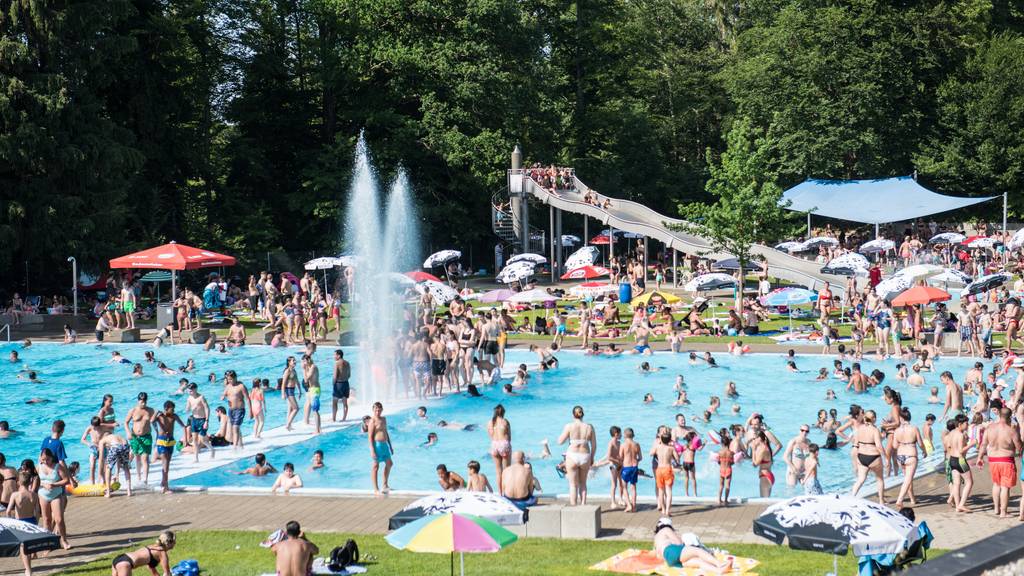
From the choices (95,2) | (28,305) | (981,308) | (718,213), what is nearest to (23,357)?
(28,305)

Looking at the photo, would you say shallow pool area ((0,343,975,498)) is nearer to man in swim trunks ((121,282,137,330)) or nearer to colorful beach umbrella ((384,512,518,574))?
man in swim trunks ((121,282,137,330))

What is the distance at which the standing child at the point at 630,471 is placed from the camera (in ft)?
50.8

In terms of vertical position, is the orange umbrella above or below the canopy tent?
below

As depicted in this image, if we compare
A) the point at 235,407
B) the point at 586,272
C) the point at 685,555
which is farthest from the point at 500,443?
the point at 586,272

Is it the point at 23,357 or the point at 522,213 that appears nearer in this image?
the point at 23,357

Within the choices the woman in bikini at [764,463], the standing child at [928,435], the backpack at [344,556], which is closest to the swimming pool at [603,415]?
the woman in bikini at [764,463]

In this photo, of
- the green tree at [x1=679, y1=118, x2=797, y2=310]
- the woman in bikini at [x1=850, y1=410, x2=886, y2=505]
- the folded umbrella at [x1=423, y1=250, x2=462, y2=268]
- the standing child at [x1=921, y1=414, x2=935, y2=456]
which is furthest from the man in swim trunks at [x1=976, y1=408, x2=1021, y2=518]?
the folded umbrella at [x1=423, y1=250, x2=462, y2=268]

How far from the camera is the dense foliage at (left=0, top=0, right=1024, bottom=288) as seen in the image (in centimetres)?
3741

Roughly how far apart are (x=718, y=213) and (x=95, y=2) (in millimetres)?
20774

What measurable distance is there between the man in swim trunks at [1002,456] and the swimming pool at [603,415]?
3.17 meters

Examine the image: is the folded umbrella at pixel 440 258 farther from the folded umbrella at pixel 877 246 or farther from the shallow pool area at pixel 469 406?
the folded umbrella at pixel 877 246

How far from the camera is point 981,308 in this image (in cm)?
2967

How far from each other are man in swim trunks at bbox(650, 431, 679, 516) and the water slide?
72.8ft

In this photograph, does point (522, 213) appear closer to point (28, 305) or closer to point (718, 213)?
point (718, 213)
